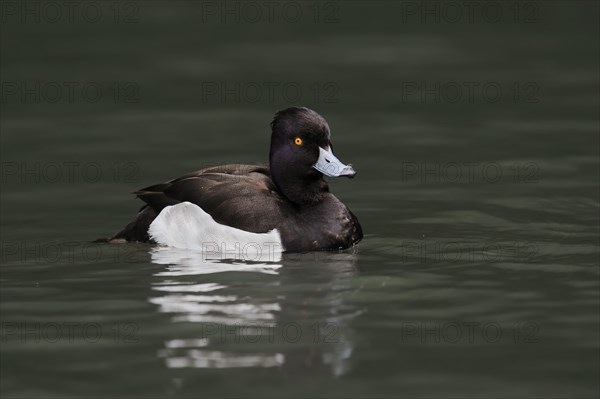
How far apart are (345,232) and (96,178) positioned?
10.7ft

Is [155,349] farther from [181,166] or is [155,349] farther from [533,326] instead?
[181,166]

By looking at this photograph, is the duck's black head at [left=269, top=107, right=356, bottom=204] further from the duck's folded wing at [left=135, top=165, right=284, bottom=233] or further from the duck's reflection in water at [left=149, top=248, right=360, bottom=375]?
the duck's reflection in water at [left=149, top=248, right=360, bottom=375]

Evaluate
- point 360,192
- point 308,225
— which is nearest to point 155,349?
point 308,225

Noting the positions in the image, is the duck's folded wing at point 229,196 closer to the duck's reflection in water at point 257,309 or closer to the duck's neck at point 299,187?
the duck's neck at point 299,187

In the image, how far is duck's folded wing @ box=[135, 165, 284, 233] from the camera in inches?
480

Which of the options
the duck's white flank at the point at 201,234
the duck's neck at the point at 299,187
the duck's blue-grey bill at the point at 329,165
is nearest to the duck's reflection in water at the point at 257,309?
the duck's white flank at the point at 201,234

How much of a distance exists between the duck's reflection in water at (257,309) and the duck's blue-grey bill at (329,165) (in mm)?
696

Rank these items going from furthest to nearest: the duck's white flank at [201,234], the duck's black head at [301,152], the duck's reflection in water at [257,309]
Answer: the duck's black head at [301,152] → the duck's white flank at [201,234] → the duck's reflection in water at [257,309]

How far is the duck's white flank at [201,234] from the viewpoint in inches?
478

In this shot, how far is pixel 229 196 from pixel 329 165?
0.89m

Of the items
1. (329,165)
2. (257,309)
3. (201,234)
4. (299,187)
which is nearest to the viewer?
(257,309)

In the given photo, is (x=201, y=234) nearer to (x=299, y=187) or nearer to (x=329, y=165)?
(x=299, y=187)

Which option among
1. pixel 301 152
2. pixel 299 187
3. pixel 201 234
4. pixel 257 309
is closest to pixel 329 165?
pixel 301 152

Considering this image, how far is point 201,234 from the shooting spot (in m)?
12.4
